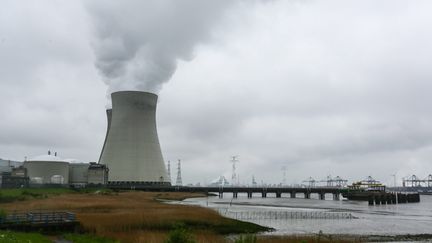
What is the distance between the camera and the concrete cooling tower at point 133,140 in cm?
7150

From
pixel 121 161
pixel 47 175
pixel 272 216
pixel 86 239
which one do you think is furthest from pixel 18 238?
pixel 47 175

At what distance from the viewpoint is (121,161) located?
258 ft

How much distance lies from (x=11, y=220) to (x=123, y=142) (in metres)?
51.3

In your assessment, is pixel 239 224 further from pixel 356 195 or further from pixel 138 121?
pixel 356 195

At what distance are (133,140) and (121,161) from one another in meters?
7.70

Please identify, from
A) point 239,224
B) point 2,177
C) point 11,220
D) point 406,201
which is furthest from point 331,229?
point 406,201

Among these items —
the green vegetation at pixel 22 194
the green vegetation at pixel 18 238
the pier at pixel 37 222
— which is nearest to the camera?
the green vegetation at pixel 18 238

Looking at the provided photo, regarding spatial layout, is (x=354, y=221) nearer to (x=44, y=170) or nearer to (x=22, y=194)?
(x=22, y=194)

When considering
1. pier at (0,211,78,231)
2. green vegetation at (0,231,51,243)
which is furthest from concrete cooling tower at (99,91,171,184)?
green vegetation at (0,231,51,243)

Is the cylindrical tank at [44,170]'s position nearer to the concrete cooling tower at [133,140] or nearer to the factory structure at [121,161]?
the factory structure at [121,161]

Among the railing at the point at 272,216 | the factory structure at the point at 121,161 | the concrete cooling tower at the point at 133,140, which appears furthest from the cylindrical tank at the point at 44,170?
the railing at the point at 272,216

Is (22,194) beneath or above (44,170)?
beneath

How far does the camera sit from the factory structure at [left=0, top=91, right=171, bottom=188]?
71875 mm

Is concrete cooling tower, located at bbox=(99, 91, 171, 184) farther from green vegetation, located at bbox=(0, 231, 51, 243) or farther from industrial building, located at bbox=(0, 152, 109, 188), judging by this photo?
green vegetation, located at bbox=(0, 231, 51, 243)
